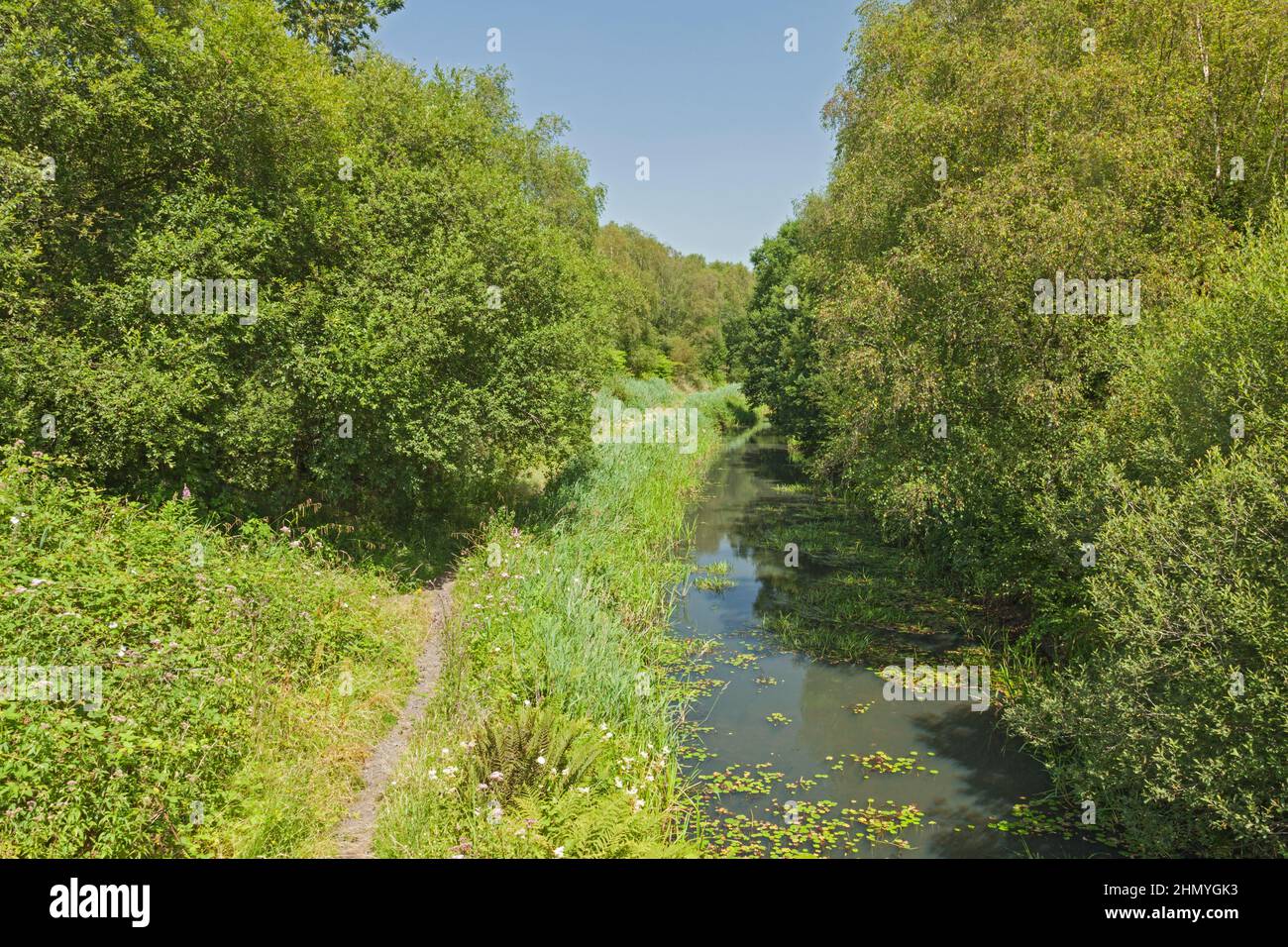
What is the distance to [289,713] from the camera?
8.86 m

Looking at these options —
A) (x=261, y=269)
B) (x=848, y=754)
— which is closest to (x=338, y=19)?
(x=261, y=269)

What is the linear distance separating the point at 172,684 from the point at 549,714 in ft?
13.0

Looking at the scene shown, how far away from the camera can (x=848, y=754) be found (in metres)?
11.1

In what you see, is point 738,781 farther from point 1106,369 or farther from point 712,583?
point 712,583

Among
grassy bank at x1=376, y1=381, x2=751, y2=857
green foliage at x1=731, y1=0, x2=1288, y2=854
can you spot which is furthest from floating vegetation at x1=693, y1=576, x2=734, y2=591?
green foliage at x1=731, y1=0, x2=1288, y2=854

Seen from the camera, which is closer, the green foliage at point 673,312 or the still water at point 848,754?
the still water at point 848,754

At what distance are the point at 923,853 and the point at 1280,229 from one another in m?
9.79

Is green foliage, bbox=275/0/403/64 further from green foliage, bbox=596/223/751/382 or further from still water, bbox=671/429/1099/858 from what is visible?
green foliage, bbox=596/223/751/382

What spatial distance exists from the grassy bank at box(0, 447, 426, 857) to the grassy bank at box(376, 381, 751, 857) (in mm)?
970

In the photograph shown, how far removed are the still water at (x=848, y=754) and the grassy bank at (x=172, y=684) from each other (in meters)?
4.85

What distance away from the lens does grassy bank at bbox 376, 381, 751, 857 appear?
740 cm

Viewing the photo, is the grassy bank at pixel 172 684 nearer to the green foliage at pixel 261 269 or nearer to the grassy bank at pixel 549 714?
the grassy bank at pixel 549 714

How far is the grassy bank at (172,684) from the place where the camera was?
19.4 feet

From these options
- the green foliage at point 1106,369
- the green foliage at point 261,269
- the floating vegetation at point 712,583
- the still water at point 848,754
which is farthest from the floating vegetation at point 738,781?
the floating vegetation at point 712,583
